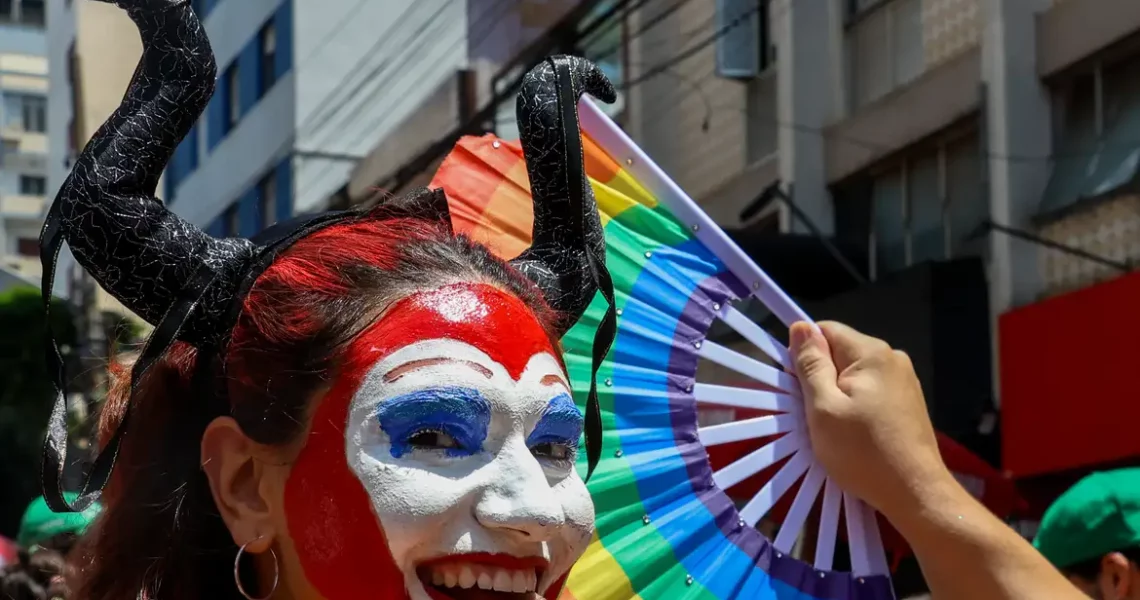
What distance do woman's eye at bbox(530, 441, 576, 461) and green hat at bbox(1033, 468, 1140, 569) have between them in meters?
1.78

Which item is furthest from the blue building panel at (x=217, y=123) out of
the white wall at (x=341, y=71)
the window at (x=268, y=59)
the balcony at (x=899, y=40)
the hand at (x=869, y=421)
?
the hand at (x=869, y=421)

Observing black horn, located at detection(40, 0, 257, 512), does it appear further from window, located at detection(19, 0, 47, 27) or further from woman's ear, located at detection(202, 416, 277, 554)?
window, located at detection(19, 0, 47, 27)

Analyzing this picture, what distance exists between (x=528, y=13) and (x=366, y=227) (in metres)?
12.0

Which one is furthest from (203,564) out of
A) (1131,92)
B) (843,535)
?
(1131,92)

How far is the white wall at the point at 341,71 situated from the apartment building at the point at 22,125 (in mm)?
33159

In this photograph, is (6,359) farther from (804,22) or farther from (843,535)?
(843,535)

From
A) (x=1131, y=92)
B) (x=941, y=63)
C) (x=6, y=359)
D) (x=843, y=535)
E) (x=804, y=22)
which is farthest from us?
(x=6, y=359)

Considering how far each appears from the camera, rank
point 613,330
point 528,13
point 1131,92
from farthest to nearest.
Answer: point 528,13
point 1131,92
point 613,330

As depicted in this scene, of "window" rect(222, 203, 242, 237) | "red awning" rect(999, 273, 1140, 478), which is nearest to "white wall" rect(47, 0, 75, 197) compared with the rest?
"window" rect(222, 203, 242, 237)

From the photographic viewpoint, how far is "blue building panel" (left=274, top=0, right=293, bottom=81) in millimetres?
22094

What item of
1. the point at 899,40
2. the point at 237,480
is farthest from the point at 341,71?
the point at 237,480

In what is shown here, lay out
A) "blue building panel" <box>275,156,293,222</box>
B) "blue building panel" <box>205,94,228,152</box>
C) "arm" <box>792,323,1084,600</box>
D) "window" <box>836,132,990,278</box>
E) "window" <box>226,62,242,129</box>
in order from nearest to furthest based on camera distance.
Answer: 1. "arm" <box>792,323,1084,600</box>
2. "window" <box>836,132,990,278</box>
3. "blue building panel" <box>275,156,293,222</box>
4. "window" <box>226,62,242,129</box>
5. "blue building panel" <box>205,94,228,152</box>

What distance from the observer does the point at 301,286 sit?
235 cm

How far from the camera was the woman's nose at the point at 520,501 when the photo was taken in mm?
2170
